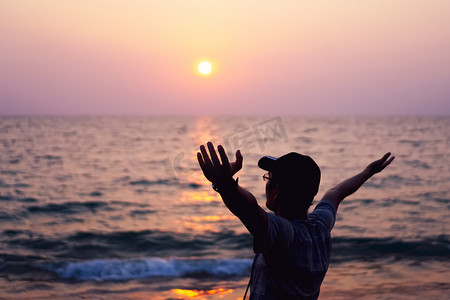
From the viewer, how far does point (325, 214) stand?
265 centimetres

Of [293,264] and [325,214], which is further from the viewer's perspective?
[325,214]

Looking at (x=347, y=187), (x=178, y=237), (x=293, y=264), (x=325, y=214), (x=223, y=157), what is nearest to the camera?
(x=223, y=157)

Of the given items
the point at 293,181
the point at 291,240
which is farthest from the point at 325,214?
the point at 291,240

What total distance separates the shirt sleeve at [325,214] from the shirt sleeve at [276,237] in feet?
1.45

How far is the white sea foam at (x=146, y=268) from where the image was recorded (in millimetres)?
10817

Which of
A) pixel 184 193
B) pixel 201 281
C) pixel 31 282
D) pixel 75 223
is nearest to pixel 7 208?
pixel 75 223

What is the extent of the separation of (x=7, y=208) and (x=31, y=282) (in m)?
9.30

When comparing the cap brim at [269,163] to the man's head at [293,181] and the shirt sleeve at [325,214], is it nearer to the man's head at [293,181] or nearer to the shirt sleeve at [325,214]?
the man's head at [293,181]

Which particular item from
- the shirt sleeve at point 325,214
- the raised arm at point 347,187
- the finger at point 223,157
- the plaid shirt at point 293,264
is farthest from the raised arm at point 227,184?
the raised arm at point 347,187

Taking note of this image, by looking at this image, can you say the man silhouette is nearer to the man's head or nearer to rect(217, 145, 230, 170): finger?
the man's head

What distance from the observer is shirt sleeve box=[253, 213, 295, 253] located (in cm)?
198

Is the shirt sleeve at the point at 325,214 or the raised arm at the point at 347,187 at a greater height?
the raised arm at the point at 347,187

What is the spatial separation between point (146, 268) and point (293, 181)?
9.76 meters

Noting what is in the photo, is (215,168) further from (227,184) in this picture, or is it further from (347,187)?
(347,187)
